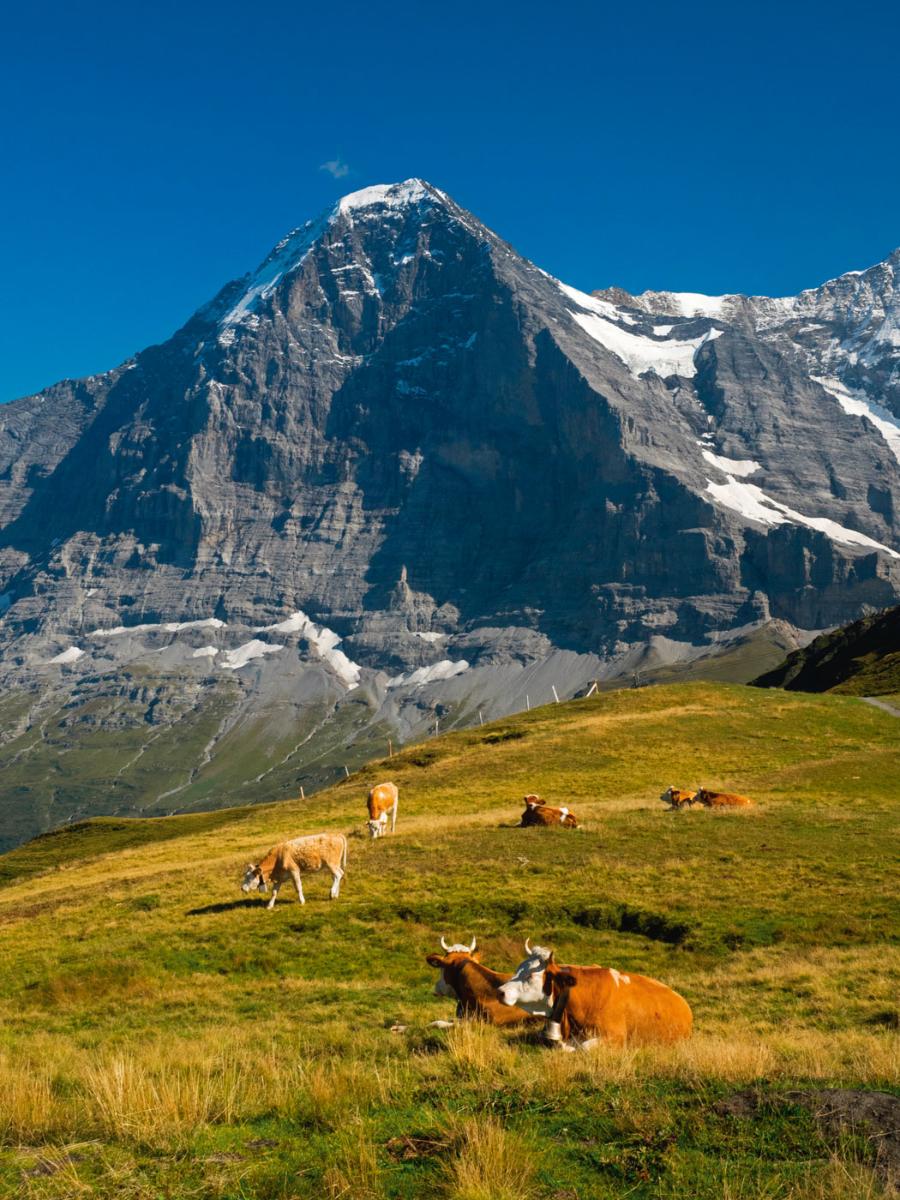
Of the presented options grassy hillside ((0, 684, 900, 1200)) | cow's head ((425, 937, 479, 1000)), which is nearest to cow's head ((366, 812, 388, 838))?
grassy hillside ((0, 684, 900, 1200))

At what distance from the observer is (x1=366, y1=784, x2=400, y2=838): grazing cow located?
37750 mm

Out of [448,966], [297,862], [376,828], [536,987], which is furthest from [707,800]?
[536,987]

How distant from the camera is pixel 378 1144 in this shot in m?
9.55

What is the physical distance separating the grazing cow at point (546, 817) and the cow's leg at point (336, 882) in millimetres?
11395

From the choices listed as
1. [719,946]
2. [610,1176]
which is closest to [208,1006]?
[719,946]

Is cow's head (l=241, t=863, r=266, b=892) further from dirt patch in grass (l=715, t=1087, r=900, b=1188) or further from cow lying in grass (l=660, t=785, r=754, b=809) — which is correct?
dirt patch in grass (l=715, t=1087, r=900, b=1188)

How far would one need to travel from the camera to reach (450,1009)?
17.9m

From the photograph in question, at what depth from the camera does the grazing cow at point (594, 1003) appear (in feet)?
47.3

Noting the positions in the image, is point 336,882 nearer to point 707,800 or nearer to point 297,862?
point 297,862

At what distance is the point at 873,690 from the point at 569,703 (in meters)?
28.3

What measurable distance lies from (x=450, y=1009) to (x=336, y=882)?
10923mm

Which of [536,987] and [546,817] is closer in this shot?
[536,987]

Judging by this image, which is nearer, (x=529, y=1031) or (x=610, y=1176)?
(x=610, y=1176)

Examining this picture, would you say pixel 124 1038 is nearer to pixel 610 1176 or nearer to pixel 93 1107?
pixel 93 1107
